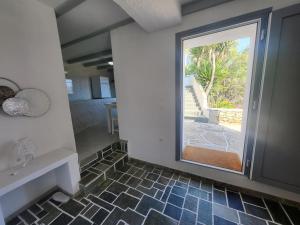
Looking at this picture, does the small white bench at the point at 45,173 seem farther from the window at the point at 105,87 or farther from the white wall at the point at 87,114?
the window at the point at 105,87

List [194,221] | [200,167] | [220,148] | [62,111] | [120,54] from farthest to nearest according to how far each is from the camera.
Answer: [220,148] → [120,54] → [200,167] → [62,111] → [194,221]

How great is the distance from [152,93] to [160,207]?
1.57m

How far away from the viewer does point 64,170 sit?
67.4 inches

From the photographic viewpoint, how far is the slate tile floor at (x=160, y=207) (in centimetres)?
143

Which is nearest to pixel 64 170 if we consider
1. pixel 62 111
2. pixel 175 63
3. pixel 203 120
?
pixel 62 111

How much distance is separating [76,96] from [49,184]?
310 centimetres

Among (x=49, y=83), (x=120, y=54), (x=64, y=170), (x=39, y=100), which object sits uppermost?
(x=120, y=54)

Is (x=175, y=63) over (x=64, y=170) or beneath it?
over

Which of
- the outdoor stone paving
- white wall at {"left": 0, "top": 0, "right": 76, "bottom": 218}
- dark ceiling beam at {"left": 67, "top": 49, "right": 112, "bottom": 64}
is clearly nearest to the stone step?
white wall at {"left": 0, "top": 0, "right": 76, "bottom": 218}

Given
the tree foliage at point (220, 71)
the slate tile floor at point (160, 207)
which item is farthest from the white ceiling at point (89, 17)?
the tree foliage at point (220, 71)

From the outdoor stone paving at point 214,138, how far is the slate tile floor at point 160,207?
114 centimetres

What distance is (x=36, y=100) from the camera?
158cm

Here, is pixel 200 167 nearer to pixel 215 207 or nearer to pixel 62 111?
pixel 215 207

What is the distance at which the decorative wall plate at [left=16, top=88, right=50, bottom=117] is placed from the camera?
4.86 feet
